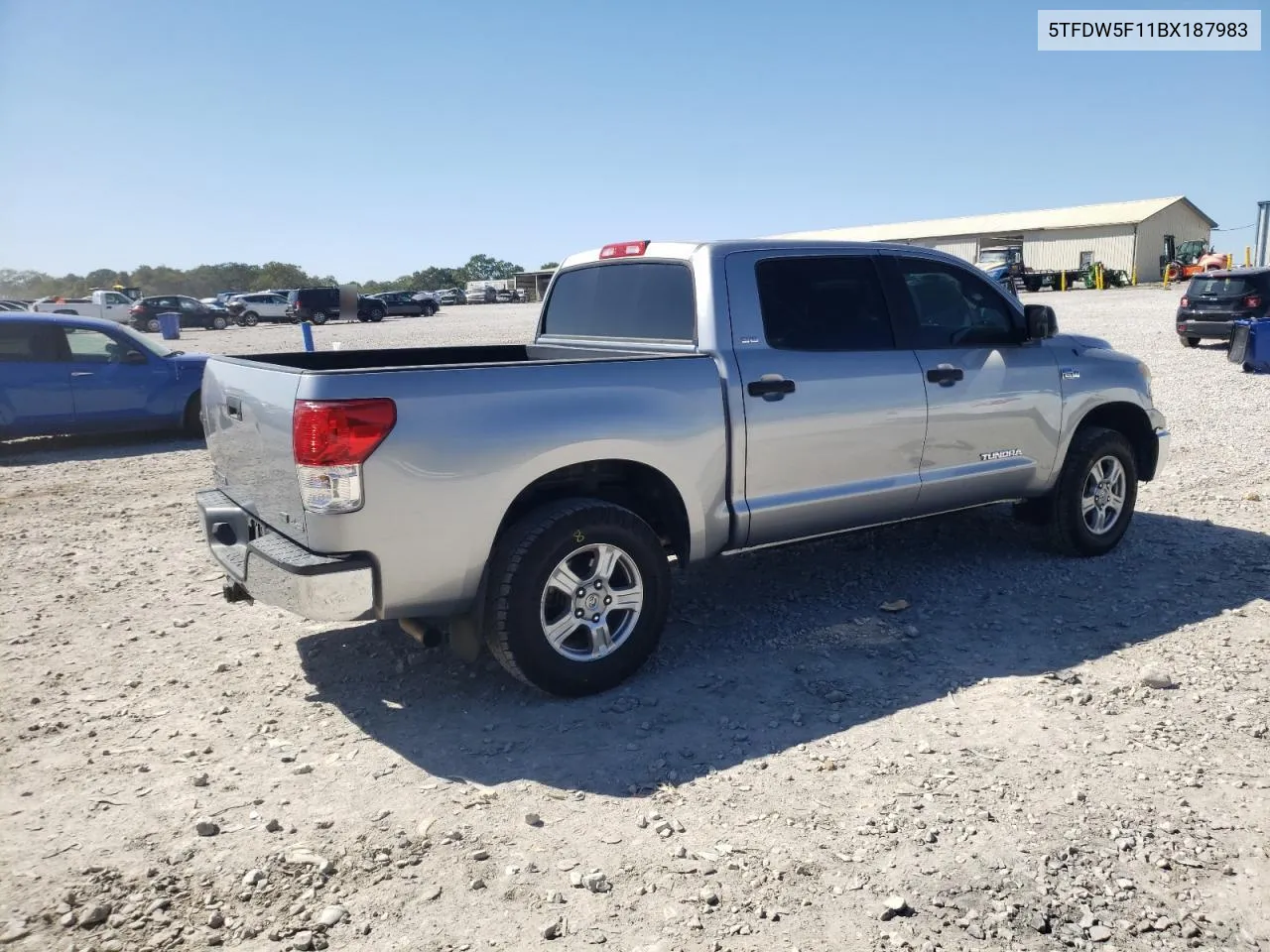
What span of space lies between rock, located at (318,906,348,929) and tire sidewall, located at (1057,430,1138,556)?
475 centimetres

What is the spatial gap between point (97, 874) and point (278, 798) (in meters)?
0.61

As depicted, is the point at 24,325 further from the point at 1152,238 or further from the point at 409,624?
the point at 1152,238

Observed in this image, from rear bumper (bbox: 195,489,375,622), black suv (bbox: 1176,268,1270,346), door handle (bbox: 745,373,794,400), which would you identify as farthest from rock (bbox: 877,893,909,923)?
black suv (bbox: 1176,268,1270,346)

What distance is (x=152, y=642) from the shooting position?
5082mm

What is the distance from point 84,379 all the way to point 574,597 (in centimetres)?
882

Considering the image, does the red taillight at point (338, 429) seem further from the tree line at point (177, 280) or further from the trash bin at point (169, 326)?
the tree line at point (177, 280)

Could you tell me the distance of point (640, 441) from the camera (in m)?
4.25

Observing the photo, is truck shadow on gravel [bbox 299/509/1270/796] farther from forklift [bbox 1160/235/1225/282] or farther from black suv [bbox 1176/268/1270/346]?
forklift [bbox 1160/235/1225/282]

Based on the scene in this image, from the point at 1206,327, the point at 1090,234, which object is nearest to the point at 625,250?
the point at 1206,327

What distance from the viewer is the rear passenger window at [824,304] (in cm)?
486

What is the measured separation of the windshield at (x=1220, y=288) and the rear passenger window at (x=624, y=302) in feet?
57.4

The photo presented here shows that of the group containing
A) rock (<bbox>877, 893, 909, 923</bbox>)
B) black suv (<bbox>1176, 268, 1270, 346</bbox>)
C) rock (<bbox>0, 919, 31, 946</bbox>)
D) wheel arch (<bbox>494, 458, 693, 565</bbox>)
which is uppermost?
black suv (<bbox>1176, 268, 1270, 346</bbox>)

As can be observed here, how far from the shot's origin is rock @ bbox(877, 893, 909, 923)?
2.80m

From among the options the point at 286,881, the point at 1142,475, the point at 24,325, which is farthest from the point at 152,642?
the point at 24,325
